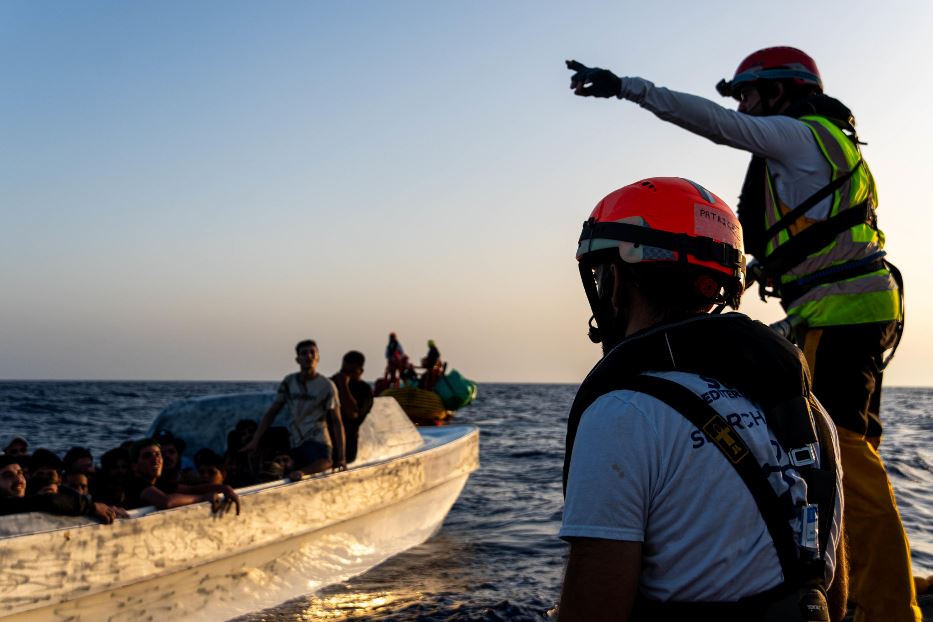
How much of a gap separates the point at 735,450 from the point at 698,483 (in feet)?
0.31

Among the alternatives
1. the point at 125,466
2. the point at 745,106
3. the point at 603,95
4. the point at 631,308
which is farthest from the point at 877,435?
the point at 125,466

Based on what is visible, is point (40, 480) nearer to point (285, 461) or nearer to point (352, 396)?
point (285, 461)

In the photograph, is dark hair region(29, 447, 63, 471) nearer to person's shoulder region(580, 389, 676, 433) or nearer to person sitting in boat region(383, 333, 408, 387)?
person's shoulder region(580, 389, 676, 433)

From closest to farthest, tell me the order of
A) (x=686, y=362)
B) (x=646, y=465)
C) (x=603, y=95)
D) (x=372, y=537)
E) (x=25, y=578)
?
(x=646, y=465) < (x=686, y=362) < (x=603, y=95) < (x=25, y=578) < (x=372, y=537)

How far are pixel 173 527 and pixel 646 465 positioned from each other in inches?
216

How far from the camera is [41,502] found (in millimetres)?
5754

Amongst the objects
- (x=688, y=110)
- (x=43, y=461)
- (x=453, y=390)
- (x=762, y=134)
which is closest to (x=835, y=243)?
(x=762, y=134)

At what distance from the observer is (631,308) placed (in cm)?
208

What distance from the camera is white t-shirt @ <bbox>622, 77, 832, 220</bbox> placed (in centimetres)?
345

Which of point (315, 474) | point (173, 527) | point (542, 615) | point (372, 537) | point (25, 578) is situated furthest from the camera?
point (372, 537)

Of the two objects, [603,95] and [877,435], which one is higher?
[603,95]

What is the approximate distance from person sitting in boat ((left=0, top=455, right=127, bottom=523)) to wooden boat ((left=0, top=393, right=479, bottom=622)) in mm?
71

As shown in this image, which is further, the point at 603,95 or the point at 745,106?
the point at 745,106

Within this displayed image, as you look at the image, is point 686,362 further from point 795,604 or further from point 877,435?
point 877,435
